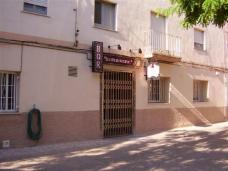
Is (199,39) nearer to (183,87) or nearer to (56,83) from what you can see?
(183,87)

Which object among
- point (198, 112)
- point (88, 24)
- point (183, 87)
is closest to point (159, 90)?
point (183, 87)

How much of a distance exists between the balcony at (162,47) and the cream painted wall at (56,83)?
310cm

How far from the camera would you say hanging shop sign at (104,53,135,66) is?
14.3 meters

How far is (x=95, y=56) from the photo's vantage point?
45.2 feet

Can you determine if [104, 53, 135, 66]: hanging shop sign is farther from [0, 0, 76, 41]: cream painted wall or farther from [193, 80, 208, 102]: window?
[193, 80, 208, 102]: window

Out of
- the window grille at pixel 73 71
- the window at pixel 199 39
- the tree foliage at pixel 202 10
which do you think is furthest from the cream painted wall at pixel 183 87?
the tree foliage at pixel 202 10

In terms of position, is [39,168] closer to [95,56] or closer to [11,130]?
[11,130]

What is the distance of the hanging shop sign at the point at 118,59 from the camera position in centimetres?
1427

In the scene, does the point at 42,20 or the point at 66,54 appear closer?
the point at 42,20

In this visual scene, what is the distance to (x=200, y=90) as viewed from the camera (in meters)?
20.9

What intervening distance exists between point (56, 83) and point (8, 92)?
64.0 inches

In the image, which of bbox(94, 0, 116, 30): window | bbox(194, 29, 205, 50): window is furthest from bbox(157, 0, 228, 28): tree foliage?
bbox(194, 29, 205, 50): window

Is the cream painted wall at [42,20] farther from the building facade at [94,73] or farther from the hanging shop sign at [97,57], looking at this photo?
the hanging shop sign at [97,57]

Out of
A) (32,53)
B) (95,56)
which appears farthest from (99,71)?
(32,53)
